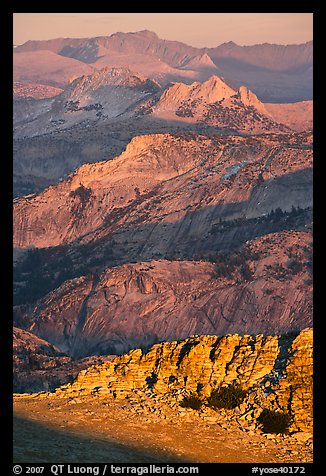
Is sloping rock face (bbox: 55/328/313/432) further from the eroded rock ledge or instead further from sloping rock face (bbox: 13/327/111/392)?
sloping rock face (bbox: 13/327/111/392)

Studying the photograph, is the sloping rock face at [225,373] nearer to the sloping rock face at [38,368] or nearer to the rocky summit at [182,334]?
the rocky summit at [182,334]

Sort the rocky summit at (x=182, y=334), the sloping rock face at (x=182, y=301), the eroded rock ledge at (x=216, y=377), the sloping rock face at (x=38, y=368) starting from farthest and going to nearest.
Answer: the sloping rock face at (x=182, y=301) < the sloping rock face at (x=38, y=368) < the eroded rock ledge at (x=216, y=377) < the rocky summit at (x=182, y=334)

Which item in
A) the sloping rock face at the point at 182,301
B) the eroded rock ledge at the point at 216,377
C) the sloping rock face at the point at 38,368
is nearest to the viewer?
the eroded rock ledge at the point at 216,377

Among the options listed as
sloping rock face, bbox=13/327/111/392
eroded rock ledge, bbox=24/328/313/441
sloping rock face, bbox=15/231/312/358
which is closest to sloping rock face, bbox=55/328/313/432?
eroded rock ledge, bbox=24/328/313/441

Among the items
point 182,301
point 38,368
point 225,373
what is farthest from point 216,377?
point 182,301

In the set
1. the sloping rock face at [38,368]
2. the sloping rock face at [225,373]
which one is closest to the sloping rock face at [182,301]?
the sloping rock face at [38,368]

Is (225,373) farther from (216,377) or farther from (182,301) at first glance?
(182,301)
